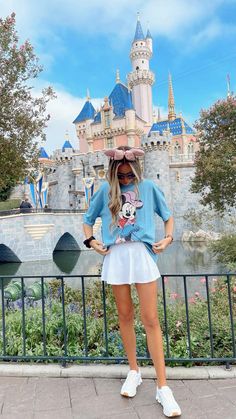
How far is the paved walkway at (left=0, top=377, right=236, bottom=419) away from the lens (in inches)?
86.0

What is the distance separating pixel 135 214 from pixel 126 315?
2.24ft

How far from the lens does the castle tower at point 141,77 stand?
124ft

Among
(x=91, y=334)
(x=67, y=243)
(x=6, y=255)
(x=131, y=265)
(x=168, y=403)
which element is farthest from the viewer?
(x=67, y=243)

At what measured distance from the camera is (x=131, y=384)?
94.7 inches

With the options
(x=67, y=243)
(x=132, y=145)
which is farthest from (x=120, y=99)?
(x=67, y=243)

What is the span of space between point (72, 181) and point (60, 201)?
2.27 meters

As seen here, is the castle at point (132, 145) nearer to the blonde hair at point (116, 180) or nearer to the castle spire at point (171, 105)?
the castle spire at point (171, 105)

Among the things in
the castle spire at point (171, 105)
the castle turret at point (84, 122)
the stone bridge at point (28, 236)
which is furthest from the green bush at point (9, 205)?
the castle spire at point (171, 105)

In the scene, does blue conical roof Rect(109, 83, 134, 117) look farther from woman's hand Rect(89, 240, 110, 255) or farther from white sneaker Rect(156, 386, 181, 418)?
white sneaker Rect(156, 386, 181, 418)

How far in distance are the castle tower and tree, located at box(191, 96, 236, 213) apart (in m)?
26.3

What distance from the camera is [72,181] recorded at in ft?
→ 111

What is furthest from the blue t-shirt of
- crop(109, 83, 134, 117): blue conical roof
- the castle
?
crop(109, 83, 134, 117): blue conical roof

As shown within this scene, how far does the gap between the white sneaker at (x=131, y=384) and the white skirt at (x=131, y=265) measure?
2.31 feet

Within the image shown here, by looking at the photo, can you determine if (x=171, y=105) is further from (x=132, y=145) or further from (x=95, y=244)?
(x=95, y=244)
